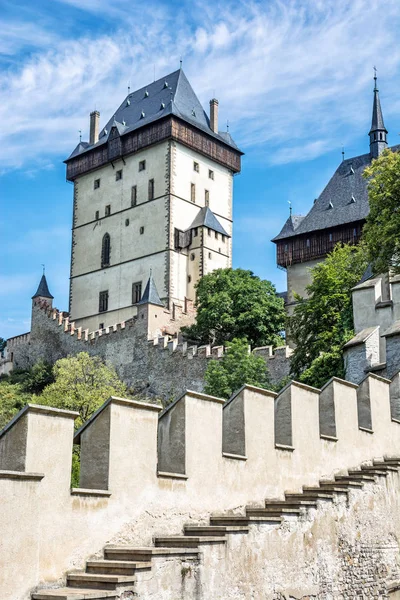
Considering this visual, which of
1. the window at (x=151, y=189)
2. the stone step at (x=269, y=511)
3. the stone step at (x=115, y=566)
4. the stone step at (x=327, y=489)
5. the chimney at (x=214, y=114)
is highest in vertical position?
the chimney at (x=214, y=114)

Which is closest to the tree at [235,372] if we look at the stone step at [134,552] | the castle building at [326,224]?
the castle building at [326,224]

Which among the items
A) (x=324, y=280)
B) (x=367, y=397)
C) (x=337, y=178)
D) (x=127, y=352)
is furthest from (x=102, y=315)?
(x=367, y=397)

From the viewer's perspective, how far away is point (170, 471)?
25.1ft

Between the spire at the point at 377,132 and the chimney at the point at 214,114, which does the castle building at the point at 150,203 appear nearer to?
the chimney at the point at 214,114

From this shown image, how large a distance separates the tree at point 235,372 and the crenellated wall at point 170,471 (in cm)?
1727

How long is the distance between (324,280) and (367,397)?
12.6m

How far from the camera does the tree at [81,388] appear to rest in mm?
29547

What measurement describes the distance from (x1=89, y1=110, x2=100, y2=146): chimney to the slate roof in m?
0.66

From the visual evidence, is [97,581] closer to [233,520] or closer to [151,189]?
[233,520]

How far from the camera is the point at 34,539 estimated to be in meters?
5.91

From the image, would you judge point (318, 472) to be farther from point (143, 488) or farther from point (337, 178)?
point (337, 178)

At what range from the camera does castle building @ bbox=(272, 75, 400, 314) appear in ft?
154

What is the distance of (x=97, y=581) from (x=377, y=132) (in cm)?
4926

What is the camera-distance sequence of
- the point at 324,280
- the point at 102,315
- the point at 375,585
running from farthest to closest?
the point at 102,315 < the point at 324,280 < the point at 375,585
